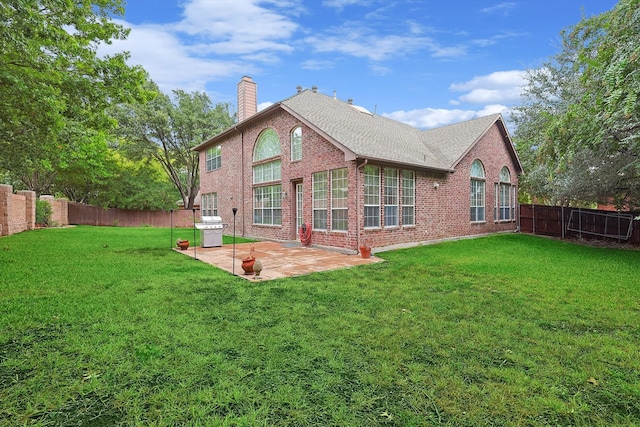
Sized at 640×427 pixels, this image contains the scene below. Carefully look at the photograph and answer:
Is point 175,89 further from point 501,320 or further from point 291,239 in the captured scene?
point 501,320

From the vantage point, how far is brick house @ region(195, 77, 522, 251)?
10.1 meters

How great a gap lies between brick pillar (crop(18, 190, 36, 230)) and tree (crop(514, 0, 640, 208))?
21.9m

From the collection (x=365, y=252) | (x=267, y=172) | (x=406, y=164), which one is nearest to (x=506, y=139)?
(x=406, y=164)

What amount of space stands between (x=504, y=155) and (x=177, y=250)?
15870 millimetres

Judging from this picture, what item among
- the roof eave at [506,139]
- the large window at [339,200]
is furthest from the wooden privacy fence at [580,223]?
the large window at [339,200]

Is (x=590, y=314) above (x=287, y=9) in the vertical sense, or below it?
below

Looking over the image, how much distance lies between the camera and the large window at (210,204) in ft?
59.7

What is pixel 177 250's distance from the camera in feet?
34.6

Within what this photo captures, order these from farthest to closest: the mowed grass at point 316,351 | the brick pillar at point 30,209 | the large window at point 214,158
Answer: the large window at point 214,158, the brick pillar at point 30,209, the mowed grass at point 316,351

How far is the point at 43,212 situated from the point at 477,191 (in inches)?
903

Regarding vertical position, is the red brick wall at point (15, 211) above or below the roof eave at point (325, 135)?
below

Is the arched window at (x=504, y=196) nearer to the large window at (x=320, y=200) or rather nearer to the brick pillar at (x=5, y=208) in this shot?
the large window at (x=320, y=200)

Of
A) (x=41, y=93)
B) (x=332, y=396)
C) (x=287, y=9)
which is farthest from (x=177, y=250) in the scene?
(x=332, y=396)

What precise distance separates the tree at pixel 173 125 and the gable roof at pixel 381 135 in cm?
1026
